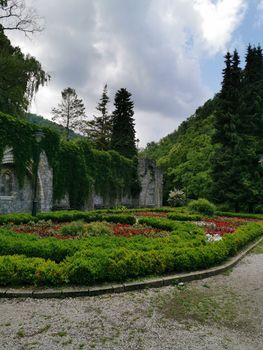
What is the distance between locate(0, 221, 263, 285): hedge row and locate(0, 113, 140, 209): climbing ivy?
10.2 metres

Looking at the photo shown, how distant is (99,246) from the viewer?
682 centimetres

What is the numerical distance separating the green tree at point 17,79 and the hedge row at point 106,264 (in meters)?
14.6

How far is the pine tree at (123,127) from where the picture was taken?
1375 inches

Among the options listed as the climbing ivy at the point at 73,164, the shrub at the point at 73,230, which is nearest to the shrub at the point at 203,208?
the climbing ivy at the point at 73,164

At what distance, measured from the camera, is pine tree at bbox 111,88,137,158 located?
115 ft

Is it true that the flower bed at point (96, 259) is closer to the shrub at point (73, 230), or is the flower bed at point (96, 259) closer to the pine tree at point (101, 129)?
the shrub at point (73, 230)

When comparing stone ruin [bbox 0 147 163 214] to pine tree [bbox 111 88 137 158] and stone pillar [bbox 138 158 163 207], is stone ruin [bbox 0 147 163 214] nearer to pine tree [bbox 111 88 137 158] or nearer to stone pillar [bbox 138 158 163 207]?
stone pillar [bbox 138 158 163 207]

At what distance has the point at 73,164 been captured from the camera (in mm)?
20625

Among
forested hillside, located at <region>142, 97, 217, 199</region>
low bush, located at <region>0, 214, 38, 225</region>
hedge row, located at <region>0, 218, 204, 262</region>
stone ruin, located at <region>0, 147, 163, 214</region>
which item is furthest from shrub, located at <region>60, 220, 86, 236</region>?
forested hillside, located at <region>142, 97, 217, 199</region>

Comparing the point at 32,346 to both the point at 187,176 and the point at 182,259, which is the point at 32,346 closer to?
the point at 182,259

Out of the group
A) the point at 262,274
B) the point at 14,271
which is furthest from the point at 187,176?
the point at 14,271

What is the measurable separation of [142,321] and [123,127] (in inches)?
1273

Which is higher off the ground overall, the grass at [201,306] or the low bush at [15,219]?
the low bush at [15,219]

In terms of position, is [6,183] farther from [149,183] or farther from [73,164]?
[149,183]
